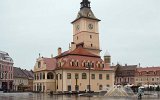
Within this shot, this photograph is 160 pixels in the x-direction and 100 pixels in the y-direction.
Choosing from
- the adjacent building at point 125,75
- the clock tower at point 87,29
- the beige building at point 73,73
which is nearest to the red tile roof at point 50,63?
the beige building at point 73,73

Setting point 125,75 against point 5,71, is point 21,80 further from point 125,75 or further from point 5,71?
point 125,75

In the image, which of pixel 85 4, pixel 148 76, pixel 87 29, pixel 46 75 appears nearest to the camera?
pixel 46 75

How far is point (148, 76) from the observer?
12431 centimetres

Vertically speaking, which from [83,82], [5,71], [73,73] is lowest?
[83,82]

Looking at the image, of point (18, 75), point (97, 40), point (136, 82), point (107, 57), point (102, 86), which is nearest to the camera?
point (102, 86)

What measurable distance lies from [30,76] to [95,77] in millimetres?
58181

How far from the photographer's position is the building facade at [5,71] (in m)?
91.5

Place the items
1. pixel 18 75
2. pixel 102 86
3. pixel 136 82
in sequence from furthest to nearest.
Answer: pixel 136 82 < pixel 18 75 < pixel 102 86

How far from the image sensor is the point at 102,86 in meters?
79.6

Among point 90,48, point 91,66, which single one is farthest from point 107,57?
point 91,66

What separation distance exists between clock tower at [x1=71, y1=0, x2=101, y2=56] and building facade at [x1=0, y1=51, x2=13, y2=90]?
74.3ft

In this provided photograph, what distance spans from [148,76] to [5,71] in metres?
59.9

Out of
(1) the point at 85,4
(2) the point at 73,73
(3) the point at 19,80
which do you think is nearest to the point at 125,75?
(3) the point at 19,80

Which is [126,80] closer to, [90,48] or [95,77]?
[90,48]
